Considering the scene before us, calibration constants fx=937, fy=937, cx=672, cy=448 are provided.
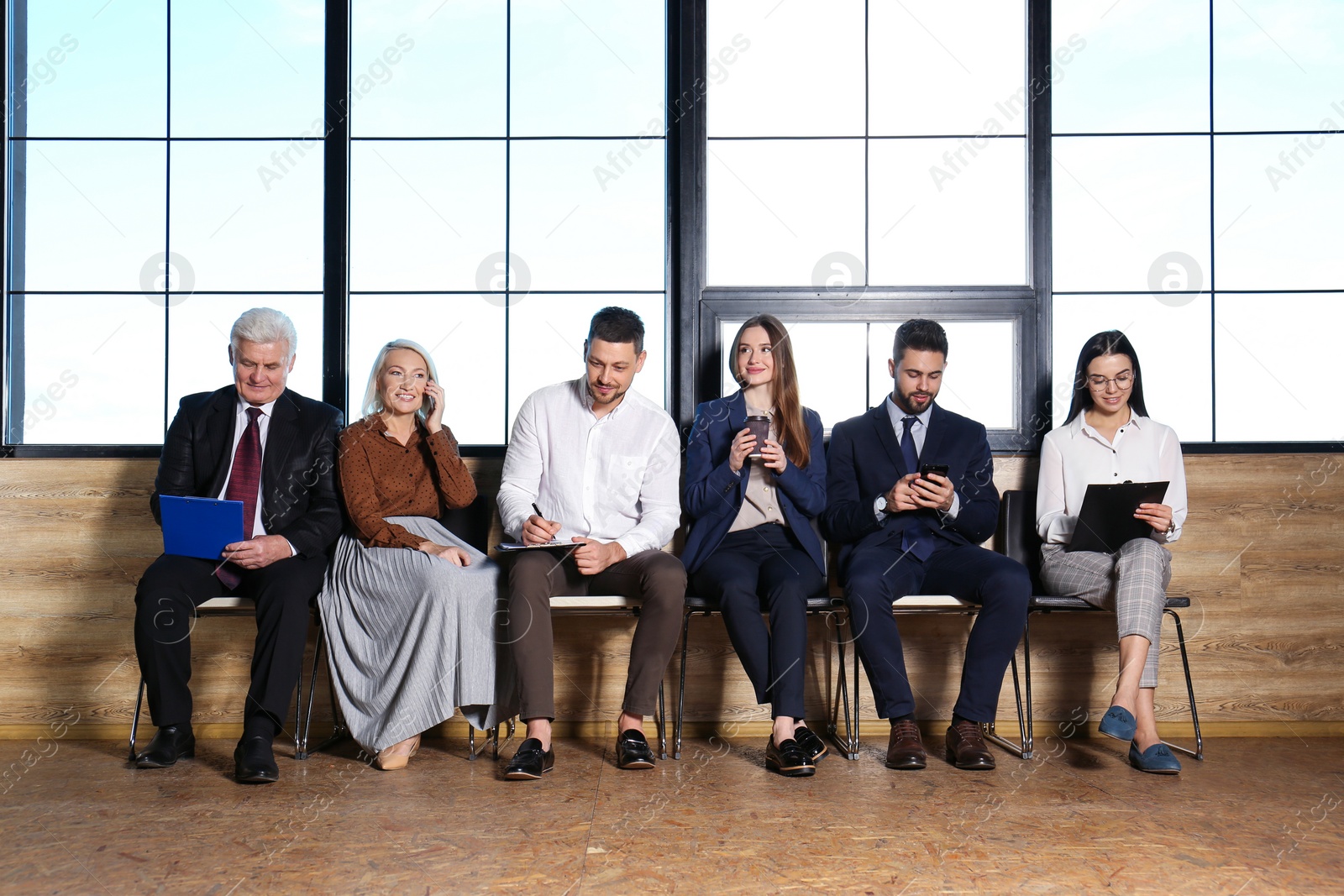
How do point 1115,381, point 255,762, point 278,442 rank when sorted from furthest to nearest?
point 1115,381 → point 278,442 → point 255,762

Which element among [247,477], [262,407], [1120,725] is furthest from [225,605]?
[1120,725]

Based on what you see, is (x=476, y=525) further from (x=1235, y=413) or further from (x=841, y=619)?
(x=1235, y=413)

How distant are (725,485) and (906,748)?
2.91 ft

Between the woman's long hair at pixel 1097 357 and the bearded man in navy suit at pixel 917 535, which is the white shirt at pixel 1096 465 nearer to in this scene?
the woman's long hair at pixel 1097 357

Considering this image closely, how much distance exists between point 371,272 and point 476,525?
1.03m

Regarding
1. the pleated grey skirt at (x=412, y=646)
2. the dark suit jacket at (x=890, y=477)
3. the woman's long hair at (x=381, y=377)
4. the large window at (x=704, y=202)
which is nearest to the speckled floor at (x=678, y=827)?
the pleated grey skirt at (x=412, y=646)

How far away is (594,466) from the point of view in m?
2.86

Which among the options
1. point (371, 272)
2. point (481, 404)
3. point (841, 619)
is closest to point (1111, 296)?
point (841, 619)

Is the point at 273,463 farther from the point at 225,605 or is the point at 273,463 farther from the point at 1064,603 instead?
the point at 1064,603

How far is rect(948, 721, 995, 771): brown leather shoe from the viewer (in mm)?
2492

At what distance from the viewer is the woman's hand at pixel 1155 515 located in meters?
2.67

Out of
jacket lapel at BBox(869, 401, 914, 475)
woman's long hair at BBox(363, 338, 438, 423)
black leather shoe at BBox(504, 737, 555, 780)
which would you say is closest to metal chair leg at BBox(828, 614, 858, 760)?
jacket lapel at BBox(869, 401, 914, 475)

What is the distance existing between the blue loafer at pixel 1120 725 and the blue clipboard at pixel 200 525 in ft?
7.80

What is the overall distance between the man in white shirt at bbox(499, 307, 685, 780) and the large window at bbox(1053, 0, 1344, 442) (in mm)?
1571
